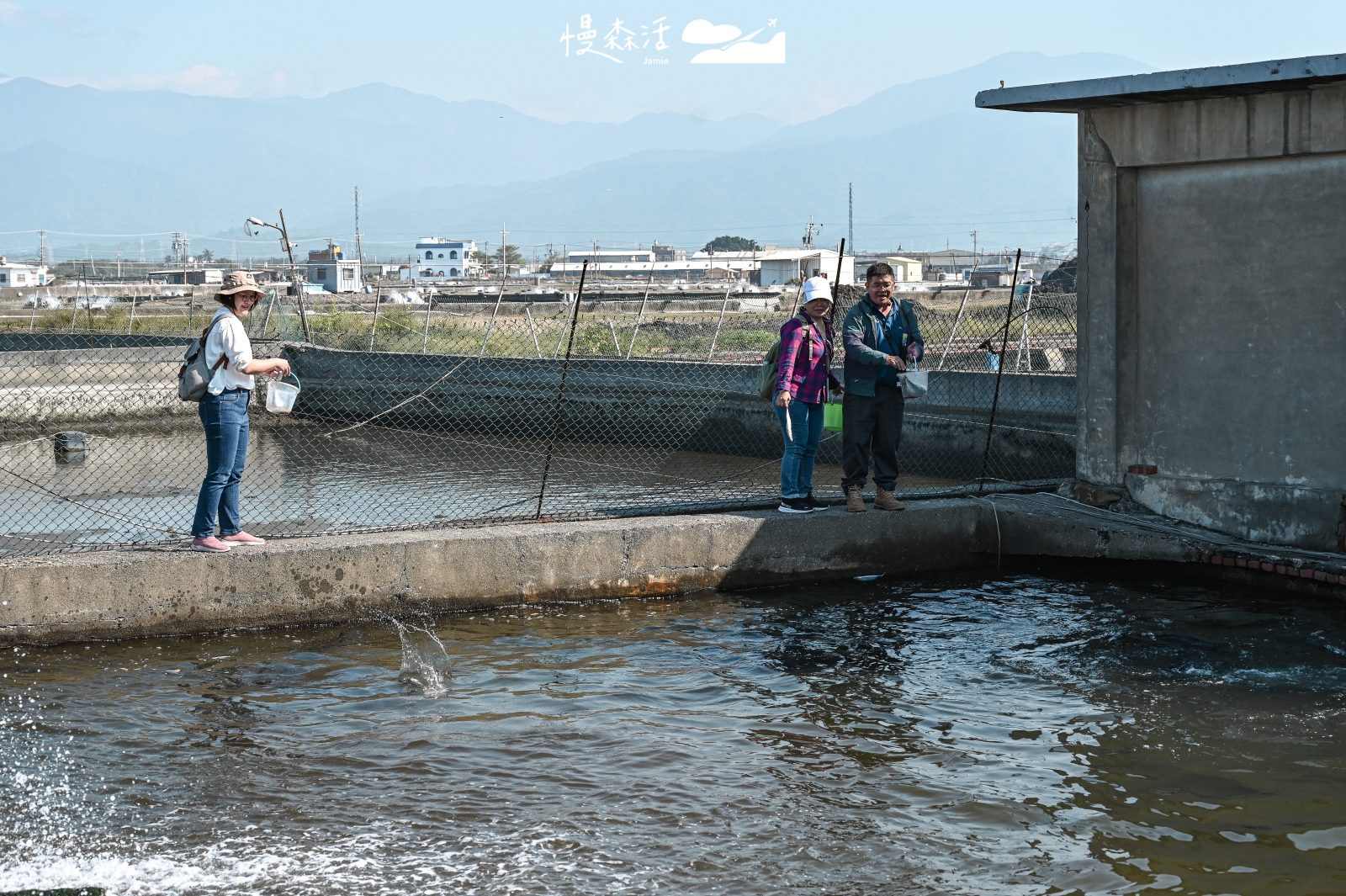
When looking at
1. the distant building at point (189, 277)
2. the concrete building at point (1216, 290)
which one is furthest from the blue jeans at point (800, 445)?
the distant building at point (189, 277)

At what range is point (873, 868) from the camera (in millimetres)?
4844

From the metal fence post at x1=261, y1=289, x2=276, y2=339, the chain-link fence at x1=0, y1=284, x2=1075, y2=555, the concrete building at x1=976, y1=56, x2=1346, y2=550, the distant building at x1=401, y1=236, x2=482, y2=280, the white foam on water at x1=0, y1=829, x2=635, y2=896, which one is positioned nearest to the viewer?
the white foam on water at x1=0, y1=829, x2=635, y2=896

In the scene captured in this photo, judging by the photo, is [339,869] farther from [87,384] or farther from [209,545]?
[87,384]

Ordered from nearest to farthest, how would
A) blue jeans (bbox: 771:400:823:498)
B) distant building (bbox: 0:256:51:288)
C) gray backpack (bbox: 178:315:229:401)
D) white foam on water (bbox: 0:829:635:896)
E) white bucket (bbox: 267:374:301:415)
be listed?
white foam on water (bbox: 0:829:635:896)
gray backpack (bbox: 178:315:229:401)
white bucket (bbox: 267:374:301:415)
blue jeans (bbox: 771:400:823:498)
distant building (bbox: 0:256:51:288)

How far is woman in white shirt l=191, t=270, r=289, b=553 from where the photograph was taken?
7.74m

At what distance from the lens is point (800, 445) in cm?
958

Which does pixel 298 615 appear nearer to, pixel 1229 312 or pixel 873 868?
pixel 873 868

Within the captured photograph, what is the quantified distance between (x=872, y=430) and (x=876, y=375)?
434 mm

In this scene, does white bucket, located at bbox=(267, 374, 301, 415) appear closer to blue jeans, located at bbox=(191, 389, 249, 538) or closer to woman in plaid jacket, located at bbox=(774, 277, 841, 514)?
blue jeans, located at bbox=(191, 389, 249, 538)

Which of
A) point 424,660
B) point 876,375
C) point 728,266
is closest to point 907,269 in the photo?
point 728,266

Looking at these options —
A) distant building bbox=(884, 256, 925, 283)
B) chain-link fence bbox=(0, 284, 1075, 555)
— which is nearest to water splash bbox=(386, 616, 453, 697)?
chain-link fence bbox=(0, 284, 1075, 555)

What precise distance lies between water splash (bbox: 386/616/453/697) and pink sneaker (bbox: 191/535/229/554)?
1.14m

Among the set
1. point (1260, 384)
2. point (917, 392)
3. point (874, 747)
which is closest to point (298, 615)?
point (874, 747)

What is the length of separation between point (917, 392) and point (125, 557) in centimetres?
547
